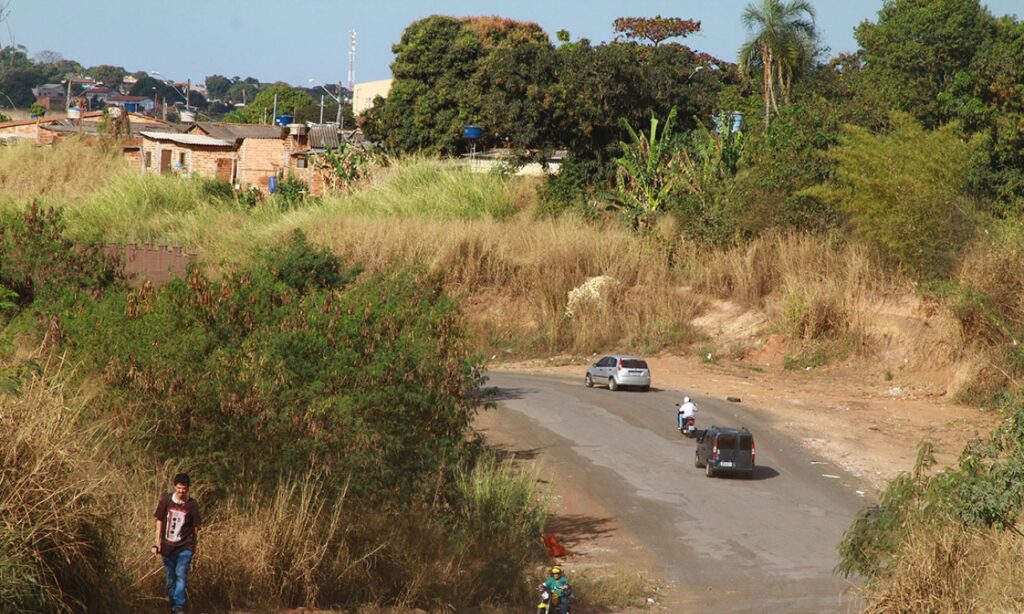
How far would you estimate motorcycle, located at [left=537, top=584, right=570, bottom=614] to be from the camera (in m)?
16.1

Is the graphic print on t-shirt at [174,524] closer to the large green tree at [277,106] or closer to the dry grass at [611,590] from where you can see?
the dry grass at [611,590]

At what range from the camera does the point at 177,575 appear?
1251 cm

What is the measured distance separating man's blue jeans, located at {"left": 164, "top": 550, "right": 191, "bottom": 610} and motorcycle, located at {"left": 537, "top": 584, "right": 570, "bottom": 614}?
16.8ft

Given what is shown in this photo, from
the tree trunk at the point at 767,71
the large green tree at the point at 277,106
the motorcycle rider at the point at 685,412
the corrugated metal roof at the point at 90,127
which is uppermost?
Result: the tree trunk at the point at 767,71

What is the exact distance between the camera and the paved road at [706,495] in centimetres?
1994

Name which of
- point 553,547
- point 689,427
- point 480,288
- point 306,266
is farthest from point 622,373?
point 553,547

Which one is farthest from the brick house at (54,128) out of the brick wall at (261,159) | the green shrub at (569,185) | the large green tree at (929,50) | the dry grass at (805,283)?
the large green tree at (929,50)

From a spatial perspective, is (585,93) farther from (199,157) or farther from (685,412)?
(685,412)

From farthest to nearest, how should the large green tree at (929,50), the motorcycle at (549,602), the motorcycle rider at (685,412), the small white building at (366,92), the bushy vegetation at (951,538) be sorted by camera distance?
the small white building at (366,92) < the large green tree at (929,50) < the motorcycle rider at (685,412) < the motorcycle at (549,602) < the bushy vegetation at (951,538)

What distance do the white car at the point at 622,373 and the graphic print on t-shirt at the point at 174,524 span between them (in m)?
26.0

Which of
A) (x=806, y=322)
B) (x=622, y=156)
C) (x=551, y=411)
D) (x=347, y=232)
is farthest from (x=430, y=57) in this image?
(x=551, y=411)

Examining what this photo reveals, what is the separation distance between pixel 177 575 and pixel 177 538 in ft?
1.26

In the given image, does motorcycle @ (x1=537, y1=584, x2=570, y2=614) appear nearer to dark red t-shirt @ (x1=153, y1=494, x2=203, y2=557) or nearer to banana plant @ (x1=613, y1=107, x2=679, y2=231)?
dark red t-shirt @ (x1=153, y1=494, x2=203, y2=557)

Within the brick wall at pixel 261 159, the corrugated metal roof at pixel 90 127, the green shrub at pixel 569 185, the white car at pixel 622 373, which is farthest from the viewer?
the corrugated metal roof at pixel 90 127
